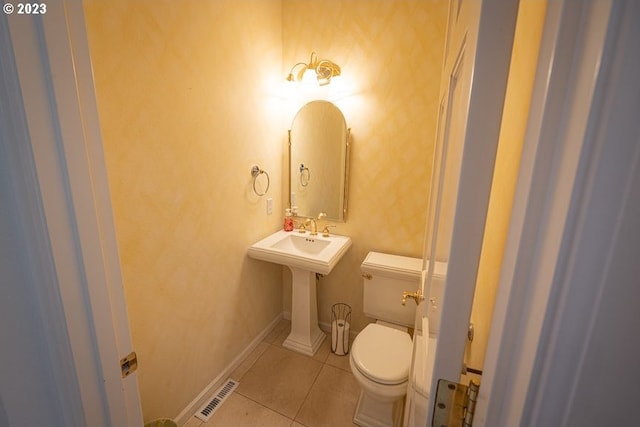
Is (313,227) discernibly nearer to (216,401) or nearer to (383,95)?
(383,95)

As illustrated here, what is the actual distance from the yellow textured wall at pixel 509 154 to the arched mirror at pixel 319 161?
1.37 m

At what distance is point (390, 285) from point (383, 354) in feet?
1.45

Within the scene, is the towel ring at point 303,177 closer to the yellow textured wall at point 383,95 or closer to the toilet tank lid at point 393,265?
the yellow textured wall at point 383,95

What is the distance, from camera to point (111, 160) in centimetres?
96

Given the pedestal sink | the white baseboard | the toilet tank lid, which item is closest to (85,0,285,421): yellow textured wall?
the white baseboard

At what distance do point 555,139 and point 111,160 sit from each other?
1246mm

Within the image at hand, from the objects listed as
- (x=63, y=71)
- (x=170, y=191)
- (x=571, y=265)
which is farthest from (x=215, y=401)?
(x=571, y=265)

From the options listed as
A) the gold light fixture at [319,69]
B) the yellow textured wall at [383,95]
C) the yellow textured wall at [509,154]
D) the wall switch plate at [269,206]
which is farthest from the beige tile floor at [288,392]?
the gold light fixture at [319,69]

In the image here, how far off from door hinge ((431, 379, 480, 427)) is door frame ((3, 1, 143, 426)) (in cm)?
71

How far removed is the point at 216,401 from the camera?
5.03ft

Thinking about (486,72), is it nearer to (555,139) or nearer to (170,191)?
(555,139)

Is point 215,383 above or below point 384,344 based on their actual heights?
below

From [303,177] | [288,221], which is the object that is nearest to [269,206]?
[288,221]

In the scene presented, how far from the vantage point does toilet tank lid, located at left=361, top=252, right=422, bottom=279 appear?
1630 mm
